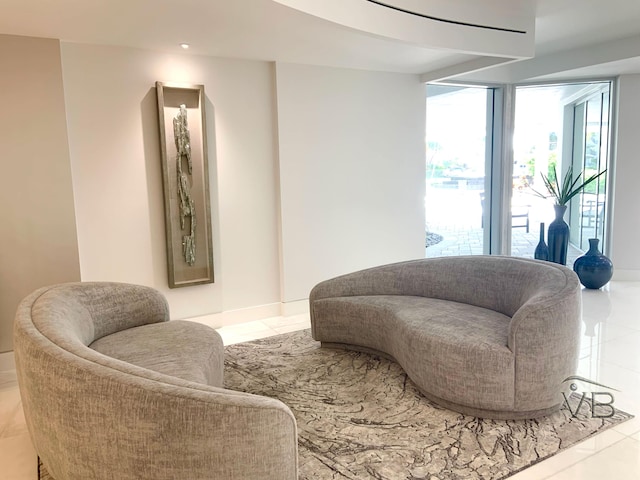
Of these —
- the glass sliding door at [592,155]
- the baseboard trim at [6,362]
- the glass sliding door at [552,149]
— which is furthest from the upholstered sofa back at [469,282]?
the glass sliding door at [592,155]

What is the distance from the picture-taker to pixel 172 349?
2.63m

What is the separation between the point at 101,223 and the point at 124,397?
2745 mm

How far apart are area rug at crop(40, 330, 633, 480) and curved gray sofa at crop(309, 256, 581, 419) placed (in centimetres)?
13

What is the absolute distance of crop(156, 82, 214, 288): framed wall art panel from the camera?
4160 millimetres

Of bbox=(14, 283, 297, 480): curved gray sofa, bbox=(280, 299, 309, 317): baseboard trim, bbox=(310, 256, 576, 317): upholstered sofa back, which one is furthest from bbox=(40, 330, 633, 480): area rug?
bbox=(280, 299, 309, 317): baseboard trim

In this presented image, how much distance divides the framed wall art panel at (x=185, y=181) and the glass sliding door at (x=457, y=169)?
269 centimetres

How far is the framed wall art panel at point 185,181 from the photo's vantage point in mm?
4160

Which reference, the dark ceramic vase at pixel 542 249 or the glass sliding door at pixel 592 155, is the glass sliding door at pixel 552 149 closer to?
the glass sliding door at pixel 592 155

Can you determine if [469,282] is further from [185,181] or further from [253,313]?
[185,181]

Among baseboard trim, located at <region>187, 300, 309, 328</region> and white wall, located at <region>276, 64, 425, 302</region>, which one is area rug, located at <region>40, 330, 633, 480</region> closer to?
baseboard trim, located at <region>187, 300, 309, 328</region>

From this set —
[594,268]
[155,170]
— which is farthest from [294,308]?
[594,268]

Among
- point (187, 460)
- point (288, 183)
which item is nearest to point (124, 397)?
point (187, 460)

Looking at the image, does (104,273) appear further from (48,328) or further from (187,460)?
(187,460)

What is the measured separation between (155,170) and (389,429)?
2846mm
